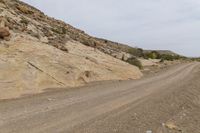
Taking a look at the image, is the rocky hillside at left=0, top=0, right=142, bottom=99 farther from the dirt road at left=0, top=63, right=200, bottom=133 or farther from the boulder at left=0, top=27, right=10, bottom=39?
the dirt road at left=0, top=63, right=200, bottom=133

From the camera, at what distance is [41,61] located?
971 inches

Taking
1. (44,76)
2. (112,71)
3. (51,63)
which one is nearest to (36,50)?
(51,63)

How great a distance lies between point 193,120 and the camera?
13703 millimetres

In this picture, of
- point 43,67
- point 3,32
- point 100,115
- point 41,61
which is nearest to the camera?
point 100,115

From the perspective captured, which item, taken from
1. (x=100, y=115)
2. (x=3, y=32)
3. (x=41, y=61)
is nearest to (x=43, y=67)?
(x=41, y=61)

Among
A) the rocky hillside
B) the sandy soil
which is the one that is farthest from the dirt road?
the rocky hillside

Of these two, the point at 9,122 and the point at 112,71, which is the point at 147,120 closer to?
the point at 9,122

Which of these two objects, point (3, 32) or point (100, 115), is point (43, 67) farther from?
point (100, 115)

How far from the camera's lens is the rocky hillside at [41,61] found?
21.3 metres

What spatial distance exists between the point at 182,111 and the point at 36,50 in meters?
13.5

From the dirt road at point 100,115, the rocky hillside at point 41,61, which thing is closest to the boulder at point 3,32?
the rocky hillside at point 41,61

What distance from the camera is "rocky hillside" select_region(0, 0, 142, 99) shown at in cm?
2132

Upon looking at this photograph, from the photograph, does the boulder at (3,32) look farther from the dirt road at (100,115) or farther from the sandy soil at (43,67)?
the dirt road at (100,115)

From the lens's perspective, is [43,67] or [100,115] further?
[43,67]
